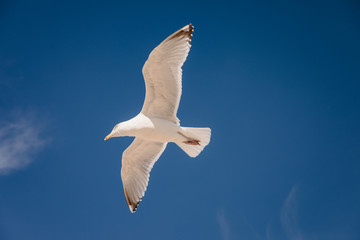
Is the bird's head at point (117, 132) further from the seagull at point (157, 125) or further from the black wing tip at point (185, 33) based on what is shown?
the black wing tip at point (185, 33)

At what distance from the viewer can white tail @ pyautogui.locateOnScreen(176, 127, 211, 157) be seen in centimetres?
656

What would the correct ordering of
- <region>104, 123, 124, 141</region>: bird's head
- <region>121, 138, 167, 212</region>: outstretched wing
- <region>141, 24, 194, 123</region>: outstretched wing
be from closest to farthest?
<region>141, 24, 194, 123</region>: outstretched wing < <region>104, 123, 124, 141</region>: bird's head < <region>121, 138, 167, 212</region>: outstretched wing

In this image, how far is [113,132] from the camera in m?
6.61

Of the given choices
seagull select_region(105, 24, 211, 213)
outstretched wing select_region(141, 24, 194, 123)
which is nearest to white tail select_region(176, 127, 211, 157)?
seagull select_region(105, 24, 211, 213)

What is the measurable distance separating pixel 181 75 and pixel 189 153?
1.64 meters

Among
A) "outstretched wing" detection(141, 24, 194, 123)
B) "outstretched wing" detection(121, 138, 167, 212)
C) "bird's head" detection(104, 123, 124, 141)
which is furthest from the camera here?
"outstretched wing" detection(121, 138, 167, 212)

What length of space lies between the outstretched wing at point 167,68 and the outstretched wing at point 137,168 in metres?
1.21

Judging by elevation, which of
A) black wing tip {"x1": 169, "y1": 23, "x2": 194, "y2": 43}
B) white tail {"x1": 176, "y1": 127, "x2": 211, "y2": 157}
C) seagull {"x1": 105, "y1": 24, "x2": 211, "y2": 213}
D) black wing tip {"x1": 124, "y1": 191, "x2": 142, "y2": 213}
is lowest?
black wing tip {"x1": 124, "y1": 191, "x2": 142, "y2": 213}

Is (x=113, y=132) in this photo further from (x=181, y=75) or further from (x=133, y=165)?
(x=181, y=75)

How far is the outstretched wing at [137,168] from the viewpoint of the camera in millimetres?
7285

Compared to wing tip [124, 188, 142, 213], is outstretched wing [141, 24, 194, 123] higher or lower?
higher

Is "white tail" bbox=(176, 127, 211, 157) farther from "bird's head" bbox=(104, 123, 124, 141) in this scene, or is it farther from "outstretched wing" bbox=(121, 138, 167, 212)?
"bird's head" bbox=(104, 123, 124, 141)

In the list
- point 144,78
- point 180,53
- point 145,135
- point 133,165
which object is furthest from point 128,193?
point 180,53

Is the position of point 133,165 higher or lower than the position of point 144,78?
lower
